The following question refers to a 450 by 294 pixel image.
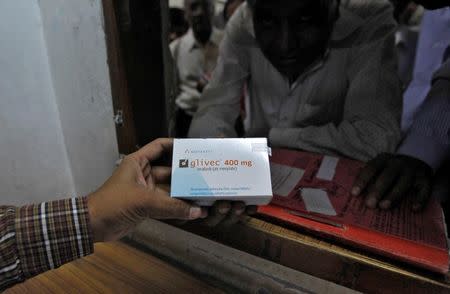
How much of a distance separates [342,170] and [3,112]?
0.75 meters

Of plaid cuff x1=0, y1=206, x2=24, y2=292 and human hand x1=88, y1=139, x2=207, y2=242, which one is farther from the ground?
human hand x1=88, y1=139, x2=207, y2=242

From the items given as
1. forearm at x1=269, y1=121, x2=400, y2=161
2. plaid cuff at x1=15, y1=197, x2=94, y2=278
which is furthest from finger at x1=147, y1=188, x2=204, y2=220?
forearm at x1=269, y1=121, x2=400, y2=161

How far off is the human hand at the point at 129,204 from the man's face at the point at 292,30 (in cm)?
66

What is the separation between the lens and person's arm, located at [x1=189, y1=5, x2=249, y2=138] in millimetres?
1147

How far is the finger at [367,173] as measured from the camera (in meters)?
0.65

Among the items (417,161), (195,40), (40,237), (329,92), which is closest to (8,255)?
(40,237)

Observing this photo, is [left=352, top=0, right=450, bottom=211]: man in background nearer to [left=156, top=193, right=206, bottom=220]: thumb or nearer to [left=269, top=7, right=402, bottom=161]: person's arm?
[left=269, top=7, right=402, bottom=161]: person's arm

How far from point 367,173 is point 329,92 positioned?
0.46m

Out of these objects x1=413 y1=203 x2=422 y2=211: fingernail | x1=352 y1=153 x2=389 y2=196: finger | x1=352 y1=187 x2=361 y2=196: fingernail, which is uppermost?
x1=352 y1=153 x2=389 y2=196: finger

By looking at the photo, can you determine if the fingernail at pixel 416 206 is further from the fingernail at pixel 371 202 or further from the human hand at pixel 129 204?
the human hand at pixel 129 204

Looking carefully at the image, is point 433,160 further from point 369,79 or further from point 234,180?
point 234,180

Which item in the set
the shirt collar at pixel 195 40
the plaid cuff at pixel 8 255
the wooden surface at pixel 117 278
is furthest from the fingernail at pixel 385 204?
the shirt collar at pixel 195 40

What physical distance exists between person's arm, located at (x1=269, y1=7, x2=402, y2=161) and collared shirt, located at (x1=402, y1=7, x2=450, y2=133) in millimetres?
464

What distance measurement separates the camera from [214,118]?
3.68 feet
